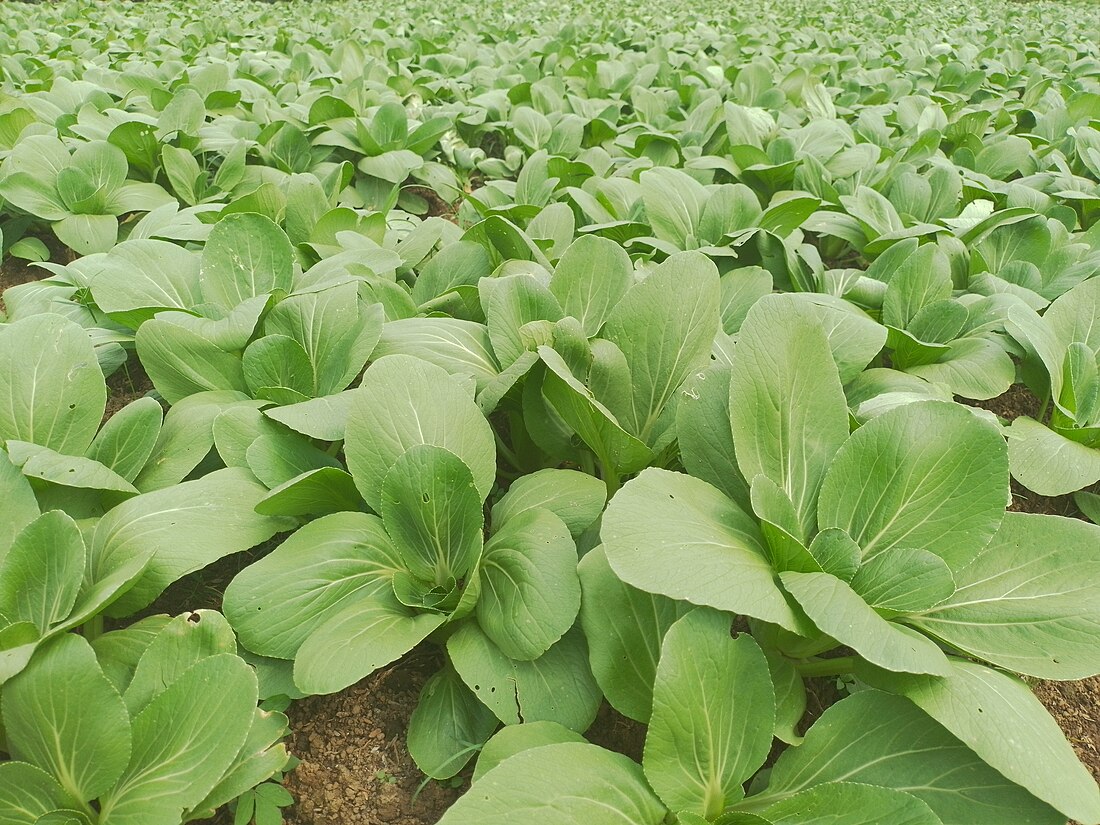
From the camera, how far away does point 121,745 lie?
1398 mm

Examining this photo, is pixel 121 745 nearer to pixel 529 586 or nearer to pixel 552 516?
pixel 529 586

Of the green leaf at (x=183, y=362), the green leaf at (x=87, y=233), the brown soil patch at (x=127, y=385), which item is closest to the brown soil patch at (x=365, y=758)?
the green leaf at (x=183, y=362)

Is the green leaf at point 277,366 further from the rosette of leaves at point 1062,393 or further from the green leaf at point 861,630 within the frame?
the rosette of leaves at point 1062,393

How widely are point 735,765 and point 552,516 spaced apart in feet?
2.04

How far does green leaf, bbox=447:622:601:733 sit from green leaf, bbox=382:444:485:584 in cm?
21

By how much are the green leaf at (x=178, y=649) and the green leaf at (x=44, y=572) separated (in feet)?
0.65

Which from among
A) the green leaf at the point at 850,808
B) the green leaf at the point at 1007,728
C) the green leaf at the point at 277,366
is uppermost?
the green leaf at the point at 277,366

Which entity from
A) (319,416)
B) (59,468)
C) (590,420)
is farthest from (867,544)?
(59,468)

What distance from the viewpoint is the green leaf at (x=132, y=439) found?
1999 mm

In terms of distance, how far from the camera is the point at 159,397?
2578 mm

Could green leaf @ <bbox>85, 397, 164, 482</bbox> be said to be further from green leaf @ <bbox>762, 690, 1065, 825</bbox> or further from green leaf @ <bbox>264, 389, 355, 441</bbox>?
green leaf @ <bbox>762, 690, 1065, 825</bbox>

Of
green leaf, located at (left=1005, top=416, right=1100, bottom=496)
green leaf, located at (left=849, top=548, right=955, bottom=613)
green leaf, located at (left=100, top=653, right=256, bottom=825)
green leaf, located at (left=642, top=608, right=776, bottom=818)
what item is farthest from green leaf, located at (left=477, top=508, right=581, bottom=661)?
green leaf, located at (left=1005, top=416, right=1100, bottom=496)

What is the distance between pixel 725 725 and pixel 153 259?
2.41 m

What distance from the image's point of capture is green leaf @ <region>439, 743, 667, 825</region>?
124 cm
